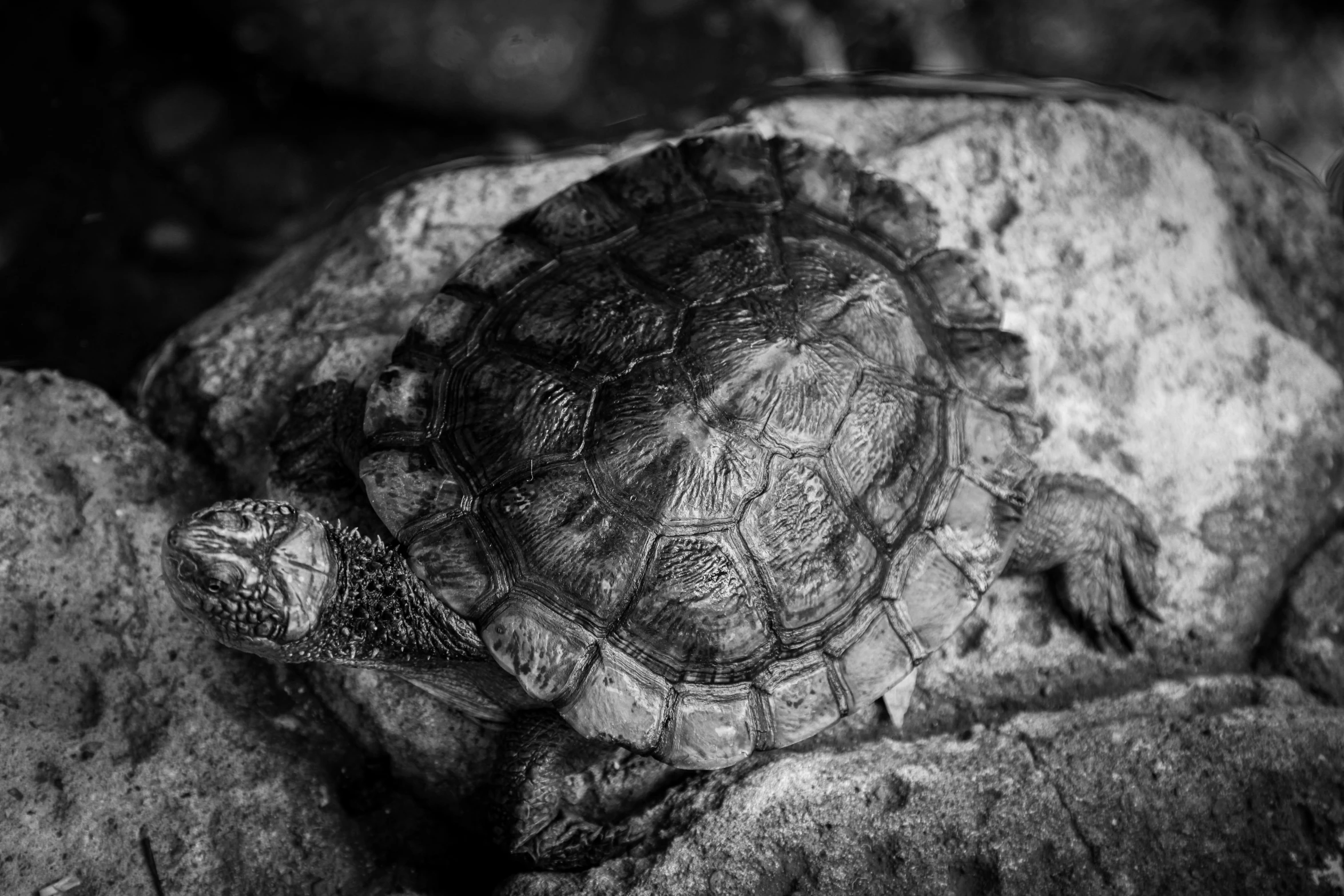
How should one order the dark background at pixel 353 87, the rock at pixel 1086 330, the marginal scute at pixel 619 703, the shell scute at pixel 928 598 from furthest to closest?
the dark background at pixel 353 87 → the rock at pixel 1086 330 → the shell scute at pixel 928 598 → the marginal scute at pixel 619 703

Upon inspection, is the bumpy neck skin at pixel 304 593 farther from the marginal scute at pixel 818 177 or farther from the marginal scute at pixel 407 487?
the marginal scute at pixel 818 177

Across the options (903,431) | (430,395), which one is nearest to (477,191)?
(430,395)

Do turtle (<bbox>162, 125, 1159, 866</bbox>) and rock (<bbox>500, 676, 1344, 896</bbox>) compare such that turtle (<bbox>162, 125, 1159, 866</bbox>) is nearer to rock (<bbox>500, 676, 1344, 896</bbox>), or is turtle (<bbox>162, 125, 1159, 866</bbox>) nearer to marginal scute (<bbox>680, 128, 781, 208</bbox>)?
marginal scute (<bbox>680, 128, 781, 208</bbox>)

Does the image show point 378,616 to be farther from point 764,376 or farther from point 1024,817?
point 1024,817

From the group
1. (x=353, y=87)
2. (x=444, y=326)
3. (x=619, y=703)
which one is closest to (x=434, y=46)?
(x=353, y=87)

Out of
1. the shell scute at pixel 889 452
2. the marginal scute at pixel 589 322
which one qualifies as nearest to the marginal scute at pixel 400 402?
the marginal scute at pixel 589 322

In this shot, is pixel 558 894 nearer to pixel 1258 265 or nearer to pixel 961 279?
pixel 961 279

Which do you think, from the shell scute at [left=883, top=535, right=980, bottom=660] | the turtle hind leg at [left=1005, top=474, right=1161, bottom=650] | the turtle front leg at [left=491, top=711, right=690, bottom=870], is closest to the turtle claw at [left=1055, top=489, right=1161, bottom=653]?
the turtle hind leg at [left=1005, top=474, right=1161, bottom=650]
